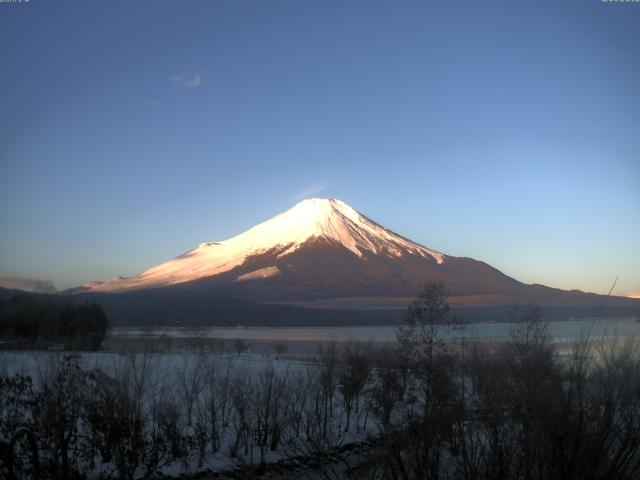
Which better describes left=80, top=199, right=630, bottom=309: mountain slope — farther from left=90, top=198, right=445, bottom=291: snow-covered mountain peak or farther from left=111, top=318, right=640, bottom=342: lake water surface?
left=111, top=318, right=640, bottom=342: lake water surface

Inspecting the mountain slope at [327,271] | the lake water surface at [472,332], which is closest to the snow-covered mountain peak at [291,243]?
the mountain slope at [327,271]

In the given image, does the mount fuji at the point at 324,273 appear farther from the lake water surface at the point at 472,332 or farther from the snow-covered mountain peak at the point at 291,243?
the lake water surface at the point at 472,332

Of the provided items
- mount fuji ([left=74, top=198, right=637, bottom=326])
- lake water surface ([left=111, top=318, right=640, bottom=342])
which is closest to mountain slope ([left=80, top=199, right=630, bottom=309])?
mount fuji ([left=74, top=198, right=637, bottom=326])

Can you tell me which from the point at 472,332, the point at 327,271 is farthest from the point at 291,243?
the point at 472,332

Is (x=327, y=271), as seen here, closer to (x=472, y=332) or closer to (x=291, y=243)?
(x=291, y=243)

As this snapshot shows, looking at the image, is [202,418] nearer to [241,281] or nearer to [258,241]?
[241,281]

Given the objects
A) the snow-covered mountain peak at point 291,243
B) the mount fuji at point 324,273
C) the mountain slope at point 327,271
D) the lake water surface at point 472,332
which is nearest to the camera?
the lake water surface at point 472,332
